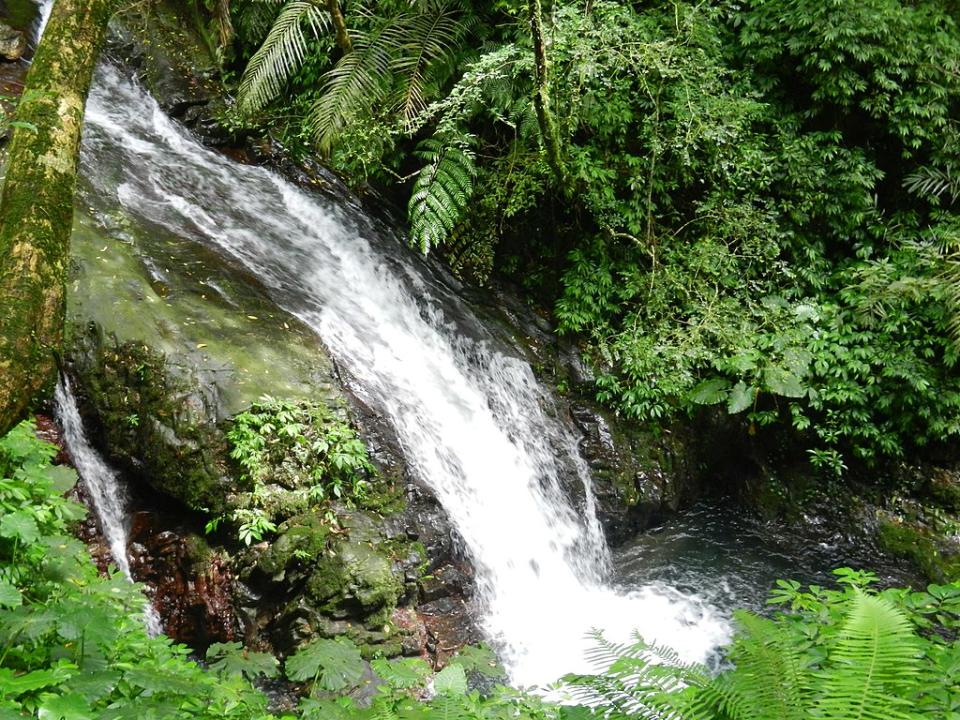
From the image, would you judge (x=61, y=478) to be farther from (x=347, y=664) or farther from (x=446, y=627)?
(x=446, y=627)

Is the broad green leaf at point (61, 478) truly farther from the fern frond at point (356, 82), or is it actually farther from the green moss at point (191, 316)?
the fern frond at point (356, 82)

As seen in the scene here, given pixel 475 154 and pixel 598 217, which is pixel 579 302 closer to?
pixel 598 217

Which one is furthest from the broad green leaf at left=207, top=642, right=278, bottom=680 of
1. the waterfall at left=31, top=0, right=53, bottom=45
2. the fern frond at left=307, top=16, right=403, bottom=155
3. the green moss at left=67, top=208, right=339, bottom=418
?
the waterfall at left=31, top=0, right=53, bottom=45

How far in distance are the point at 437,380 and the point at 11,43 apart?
6046 millimetres

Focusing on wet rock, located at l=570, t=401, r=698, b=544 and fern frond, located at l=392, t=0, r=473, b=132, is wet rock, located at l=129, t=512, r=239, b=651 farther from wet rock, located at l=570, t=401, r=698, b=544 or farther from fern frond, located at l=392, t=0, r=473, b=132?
fern frond, located at l=392, t=0, r=473, b=132

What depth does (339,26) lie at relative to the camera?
7715 mm

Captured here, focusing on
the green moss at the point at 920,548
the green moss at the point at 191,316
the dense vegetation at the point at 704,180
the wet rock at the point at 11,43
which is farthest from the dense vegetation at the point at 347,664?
the wet rock at the point at 11,43

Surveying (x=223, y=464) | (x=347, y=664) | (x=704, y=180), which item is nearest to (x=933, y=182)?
(x=704, y=180)

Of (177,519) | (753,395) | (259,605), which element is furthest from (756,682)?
(753,395)

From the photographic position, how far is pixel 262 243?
6.63 metres

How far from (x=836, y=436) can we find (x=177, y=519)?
19.4 ft

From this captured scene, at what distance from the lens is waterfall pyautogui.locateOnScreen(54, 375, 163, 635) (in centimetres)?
436

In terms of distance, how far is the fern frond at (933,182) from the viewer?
718 centimetres

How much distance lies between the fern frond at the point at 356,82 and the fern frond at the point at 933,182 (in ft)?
18.8
